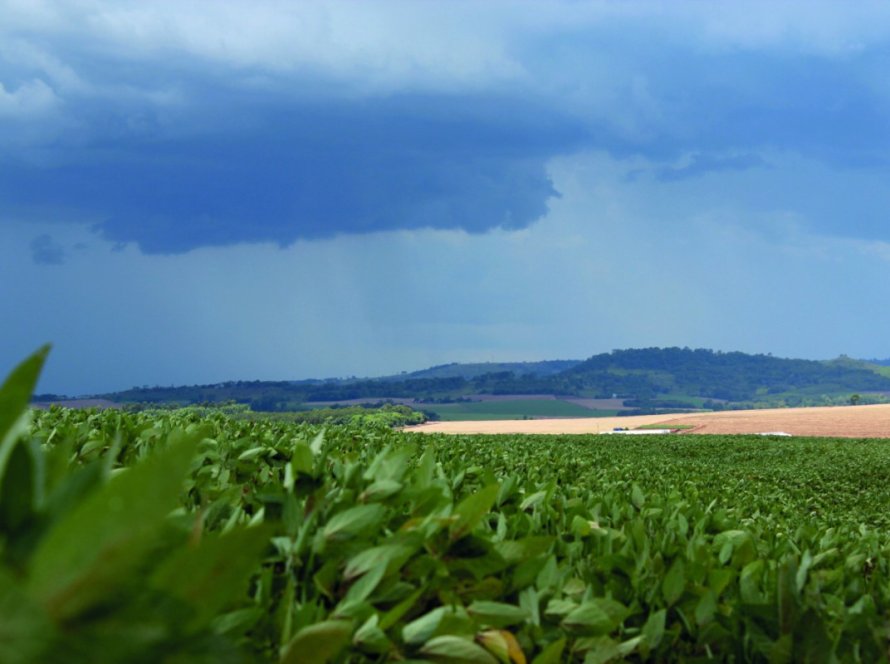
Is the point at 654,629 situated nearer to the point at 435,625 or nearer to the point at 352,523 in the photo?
the point at 435,625

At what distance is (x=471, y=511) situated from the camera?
226 cm

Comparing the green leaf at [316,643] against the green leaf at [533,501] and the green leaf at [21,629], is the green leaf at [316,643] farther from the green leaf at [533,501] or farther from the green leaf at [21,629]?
the green leaf at [533,501]

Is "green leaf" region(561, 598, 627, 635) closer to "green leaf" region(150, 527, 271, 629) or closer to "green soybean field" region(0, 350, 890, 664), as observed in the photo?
"green soybean field" region(0, 350, 890, 664)

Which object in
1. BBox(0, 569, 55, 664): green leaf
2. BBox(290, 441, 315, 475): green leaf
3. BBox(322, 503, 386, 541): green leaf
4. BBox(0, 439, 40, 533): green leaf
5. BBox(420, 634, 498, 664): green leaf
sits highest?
BBox(0, 439, 40, 533): green leaf

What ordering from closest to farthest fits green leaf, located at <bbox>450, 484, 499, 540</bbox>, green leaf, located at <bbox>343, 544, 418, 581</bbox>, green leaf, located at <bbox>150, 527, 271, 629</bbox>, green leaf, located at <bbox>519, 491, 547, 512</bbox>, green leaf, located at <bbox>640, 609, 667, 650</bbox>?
green leaf, located at <bbox>150, 527, 271, 629</bbox>
green leaf, located at <bbox>343, 544, 418, 581</bbox>
green leaf, located at <bbox>450, 484, 499, 540</bbox>
green leaf, located at <bbox>640, 609, 667, 650</bbox>
green leaf, located at <bbox>519, 491, 547, 512</bbox>

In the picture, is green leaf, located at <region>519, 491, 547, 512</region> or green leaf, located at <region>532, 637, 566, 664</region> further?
green leaf, located at <region>519, 491, 547, 512</region>

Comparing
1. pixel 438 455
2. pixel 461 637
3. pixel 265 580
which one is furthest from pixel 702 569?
pixel 438 455

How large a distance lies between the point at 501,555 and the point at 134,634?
1.57 meters

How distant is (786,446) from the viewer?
87.4 feet

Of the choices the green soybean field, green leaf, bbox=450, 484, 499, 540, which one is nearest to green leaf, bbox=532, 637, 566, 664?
the green soybean field

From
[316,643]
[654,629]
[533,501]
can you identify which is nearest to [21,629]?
[316,643]

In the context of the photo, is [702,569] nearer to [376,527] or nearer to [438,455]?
[376,527]

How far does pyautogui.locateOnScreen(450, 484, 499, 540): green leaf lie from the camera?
2240 millimetres

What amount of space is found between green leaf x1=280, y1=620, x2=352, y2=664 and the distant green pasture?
14587cm
